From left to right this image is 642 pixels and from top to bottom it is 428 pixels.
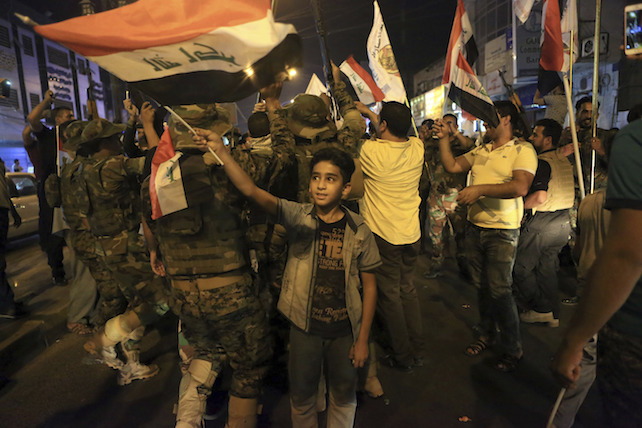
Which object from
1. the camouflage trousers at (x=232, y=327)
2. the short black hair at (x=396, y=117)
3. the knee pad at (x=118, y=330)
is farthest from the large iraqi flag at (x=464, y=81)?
the knee pad at (x=118, y=330)

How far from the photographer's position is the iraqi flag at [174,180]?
2.16 meters

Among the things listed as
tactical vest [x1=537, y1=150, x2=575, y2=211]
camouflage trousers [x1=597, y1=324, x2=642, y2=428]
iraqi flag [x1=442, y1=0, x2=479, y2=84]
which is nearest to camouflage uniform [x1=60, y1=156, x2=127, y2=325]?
iraqi flag [x1=442, y1=0, x2=479, y2=84]

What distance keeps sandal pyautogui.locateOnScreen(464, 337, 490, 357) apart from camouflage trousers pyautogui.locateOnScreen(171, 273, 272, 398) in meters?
2.30

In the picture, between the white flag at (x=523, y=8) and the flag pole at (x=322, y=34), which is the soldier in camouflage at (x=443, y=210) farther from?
the flag pole at (x=322, y=34)

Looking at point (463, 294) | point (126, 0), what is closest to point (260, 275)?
point (463, 294)

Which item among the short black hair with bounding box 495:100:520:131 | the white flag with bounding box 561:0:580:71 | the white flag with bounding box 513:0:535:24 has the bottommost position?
the short black hair with bounding box 495:100:520:131

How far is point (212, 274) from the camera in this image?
2.47m

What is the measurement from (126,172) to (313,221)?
229 cm

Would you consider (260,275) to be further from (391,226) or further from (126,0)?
(126,0)

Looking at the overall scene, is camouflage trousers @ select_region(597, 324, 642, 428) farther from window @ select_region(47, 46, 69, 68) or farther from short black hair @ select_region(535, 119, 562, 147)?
window @ select_region(47, 46, 69, 68)

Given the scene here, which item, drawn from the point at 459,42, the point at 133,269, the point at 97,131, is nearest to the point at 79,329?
the point at 133,269

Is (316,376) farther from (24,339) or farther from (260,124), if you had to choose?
(24,339)

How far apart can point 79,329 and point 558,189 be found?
6.18 meters

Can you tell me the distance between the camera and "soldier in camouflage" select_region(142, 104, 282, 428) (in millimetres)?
2307
